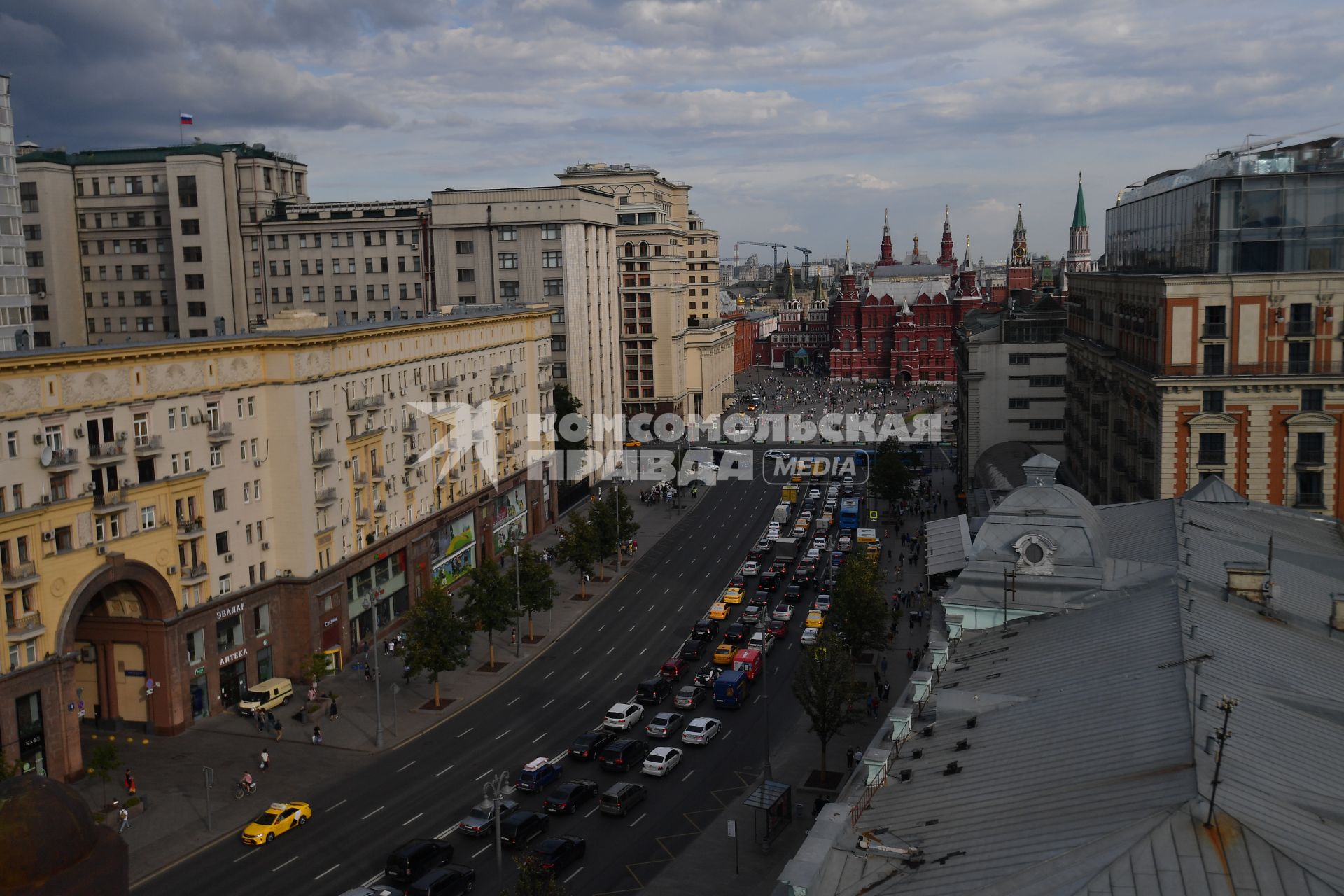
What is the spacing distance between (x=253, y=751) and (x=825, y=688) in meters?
25.7

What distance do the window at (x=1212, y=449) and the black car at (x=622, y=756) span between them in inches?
A: 1320

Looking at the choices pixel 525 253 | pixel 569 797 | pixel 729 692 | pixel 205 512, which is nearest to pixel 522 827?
pixel 569 797

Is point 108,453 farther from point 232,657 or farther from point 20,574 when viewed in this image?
point 232,657

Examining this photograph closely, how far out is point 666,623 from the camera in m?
71.2

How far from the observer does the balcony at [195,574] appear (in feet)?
170

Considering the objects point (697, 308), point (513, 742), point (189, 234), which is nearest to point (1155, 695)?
point (513, 742)

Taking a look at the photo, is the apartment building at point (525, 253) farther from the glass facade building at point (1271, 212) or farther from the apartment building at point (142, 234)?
the glass facade building at point (1271, 212)

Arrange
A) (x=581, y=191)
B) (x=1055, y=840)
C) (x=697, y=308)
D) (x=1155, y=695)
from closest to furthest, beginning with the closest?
(x=1055, y=840), (x=1155, y=695), (x=581, y=191), (x=697, y=308)

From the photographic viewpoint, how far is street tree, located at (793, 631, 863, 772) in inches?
1806

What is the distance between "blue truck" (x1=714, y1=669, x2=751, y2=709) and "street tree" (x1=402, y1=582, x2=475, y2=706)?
13010 mm

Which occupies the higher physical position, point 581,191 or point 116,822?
point 581,191

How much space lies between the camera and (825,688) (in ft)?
150

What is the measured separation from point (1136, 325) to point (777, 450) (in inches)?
2973

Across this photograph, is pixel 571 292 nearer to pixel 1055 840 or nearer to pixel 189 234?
pixel 189 234
